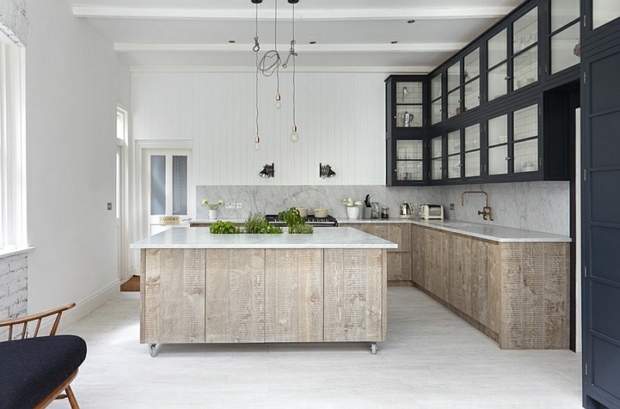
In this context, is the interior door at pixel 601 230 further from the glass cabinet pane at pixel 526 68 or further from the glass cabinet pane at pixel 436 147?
the glass cabinet pane at pixel 436 147

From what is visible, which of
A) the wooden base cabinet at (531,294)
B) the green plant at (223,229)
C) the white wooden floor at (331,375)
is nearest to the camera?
the white wooden floor at (331,375)

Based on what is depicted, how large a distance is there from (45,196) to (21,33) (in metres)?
1.35

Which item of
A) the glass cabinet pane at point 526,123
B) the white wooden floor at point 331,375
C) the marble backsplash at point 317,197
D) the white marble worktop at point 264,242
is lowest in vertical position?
the white wooden floor at point 331,375

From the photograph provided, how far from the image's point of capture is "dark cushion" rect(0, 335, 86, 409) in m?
1.85

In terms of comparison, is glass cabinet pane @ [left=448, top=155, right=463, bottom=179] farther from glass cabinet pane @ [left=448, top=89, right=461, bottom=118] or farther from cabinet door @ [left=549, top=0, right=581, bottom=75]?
cabinet door @ [left=549, top=0, right=581, bottom=75]

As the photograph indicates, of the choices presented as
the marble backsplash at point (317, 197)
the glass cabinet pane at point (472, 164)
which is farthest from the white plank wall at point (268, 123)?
the glass cabinet pane at point (472, 164)

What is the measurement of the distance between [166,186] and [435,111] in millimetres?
4109

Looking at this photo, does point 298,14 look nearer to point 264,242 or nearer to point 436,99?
point 436,99

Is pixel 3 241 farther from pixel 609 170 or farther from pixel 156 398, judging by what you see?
pixel 609 170

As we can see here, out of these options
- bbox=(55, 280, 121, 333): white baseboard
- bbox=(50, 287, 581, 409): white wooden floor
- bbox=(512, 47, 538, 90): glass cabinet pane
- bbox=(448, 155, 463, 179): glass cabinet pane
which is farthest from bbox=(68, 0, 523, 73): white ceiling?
bbox=(50, 287, 581, 409): white wooden floor

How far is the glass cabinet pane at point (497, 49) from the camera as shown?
4.34m

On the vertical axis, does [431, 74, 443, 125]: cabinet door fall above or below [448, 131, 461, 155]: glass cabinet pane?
above

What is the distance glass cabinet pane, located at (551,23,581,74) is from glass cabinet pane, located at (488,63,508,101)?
668 mm

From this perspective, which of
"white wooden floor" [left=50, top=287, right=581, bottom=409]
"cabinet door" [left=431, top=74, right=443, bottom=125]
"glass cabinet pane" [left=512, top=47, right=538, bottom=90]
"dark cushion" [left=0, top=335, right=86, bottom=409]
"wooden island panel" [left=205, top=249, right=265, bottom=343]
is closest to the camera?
"dark cushion" [left=0, top=335, right=86, bottom=409]
